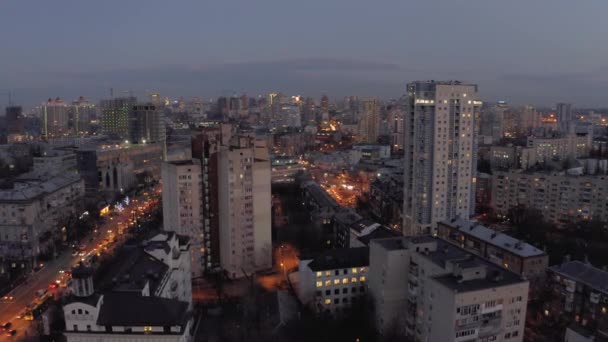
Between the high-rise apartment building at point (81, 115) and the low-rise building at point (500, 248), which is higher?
the high-rise apartment building at point (81, 115)

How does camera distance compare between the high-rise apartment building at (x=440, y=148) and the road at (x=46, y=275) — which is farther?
the high-rise apartment building at (x=440, y=148)

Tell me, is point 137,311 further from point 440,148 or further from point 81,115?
point 81,115

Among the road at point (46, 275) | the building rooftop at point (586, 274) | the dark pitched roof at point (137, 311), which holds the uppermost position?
the dark pitched roof at point (137, 311)

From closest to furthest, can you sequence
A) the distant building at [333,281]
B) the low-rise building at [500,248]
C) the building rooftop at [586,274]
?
the building rooftop at [586,274], the distant building at [333,281], the low-rise building at [500,248]

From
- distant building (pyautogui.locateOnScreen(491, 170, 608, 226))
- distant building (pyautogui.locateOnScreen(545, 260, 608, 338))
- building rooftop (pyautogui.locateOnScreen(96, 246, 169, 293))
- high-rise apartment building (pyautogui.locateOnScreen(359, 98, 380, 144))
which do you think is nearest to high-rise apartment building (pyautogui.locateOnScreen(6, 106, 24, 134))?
high-rise apartment building (pyautogui.locateOnScreen(359, 98, 380, 144))

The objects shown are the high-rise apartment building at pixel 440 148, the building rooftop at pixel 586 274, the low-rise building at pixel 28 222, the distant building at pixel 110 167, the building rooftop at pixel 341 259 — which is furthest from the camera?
the distant building at pixel 110 167

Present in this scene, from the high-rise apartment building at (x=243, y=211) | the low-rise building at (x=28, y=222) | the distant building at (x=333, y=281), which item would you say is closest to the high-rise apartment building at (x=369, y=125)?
the low-rise building at (x=28, y=222)

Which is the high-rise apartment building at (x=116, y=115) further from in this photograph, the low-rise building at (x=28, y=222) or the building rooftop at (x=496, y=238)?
the building rooftop at (x=496, y=238)
